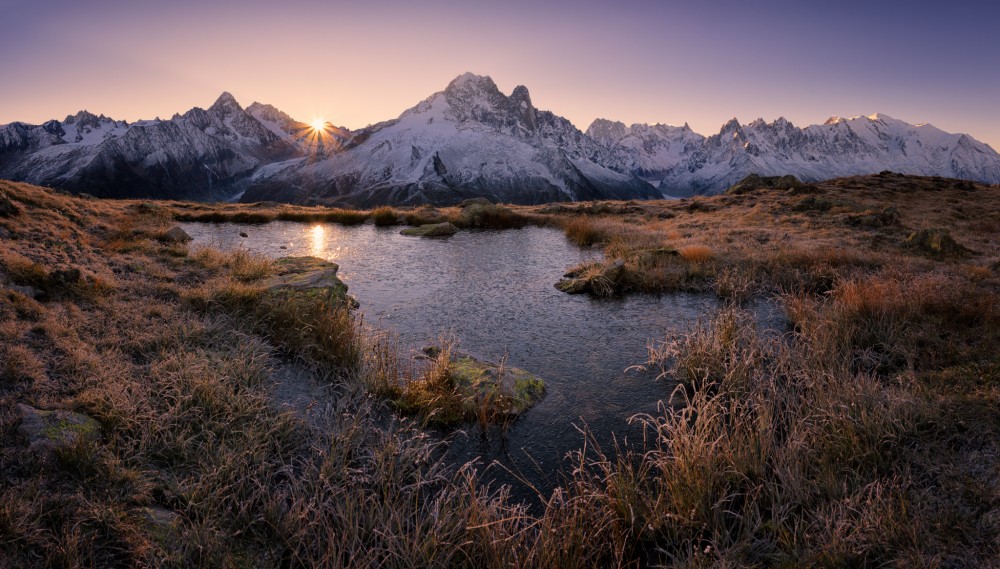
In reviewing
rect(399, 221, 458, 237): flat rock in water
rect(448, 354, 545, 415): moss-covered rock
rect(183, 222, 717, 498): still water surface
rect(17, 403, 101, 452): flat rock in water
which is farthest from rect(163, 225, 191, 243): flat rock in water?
rect(448, 354, 545, 415): moss-covered rock

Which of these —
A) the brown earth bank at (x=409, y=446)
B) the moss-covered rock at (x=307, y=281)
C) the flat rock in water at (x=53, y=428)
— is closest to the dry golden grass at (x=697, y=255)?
the brown earth bank at (x=409, y=446)

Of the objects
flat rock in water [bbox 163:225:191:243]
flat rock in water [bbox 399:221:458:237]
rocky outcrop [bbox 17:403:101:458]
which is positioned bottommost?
rocky outcrop [bbox 17:403:101:458]

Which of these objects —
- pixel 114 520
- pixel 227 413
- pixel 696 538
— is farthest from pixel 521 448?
pixel 114 520

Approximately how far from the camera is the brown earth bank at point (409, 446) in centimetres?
447

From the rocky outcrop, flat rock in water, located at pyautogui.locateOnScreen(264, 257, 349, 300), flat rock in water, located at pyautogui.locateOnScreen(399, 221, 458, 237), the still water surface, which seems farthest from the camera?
flat rock in water, located at pyautogui.locateOnScreen(399, 221, 458, 237)

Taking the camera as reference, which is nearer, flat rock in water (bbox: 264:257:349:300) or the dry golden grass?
flat rock in water (bbox: 264:257:349:300)

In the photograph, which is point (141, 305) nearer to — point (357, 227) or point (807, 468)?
point (807, 468)

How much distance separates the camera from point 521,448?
7.24 m

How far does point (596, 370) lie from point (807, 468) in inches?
181

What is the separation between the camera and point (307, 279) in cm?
1441

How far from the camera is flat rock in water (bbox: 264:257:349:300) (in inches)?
524

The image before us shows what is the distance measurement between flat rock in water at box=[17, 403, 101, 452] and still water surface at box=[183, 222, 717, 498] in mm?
4610

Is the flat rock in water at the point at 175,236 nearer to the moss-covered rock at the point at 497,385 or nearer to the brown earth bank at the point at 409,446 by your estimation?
the brown earth bank at the point at 409,446

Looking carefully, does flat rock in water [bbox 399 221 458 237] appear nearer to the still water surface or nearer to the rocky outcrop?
the still water surface
